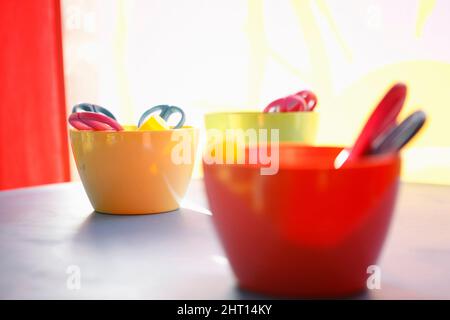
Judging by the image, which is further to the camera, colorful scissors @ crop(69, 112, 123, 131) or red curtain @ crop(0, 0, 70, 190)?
red curtain @ crop(0, 0, 70, 190)

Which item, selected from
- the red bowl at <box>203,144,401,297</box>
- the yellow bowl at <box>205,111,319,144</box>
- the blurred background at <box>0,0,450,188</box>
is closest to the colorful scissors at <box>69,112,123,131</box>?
the yellow bowl at <box>205,111,319,144</box>

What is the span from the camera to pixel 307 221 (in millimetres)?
349

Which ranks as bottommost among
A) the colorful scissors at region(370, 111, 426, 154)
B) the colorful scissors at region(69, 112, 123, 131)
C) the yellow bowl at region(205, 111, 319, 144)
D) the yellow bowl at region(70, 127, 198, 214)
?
the yellow bowl at region(70, 127, 198, 214)

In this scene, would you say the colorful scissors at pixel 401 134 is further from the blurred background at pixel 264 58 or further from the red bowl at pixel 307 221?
the blurred background at pixel 264 58

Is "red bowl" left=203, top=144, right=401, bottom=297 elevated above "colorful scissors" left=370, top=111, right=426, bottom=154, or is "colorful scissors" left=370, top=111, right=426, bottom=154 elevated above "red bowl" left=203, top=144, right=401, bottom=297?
"colorful scissors" left=370, top=111, right=426, bottom=154

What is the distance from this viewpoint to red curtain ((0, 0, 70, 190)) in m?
1.57

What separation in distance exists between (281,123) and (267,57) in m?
0.73

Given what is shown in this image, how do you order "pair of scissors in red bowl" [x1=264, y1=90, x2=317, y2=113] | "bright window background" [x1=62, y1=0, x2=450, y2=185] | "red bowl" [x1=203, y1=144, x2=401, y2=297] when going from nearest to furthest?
"red bowl" [x1=203, y1=144, x2=401, y2=297], "pair of scissors in red bowl" [x1=264, y1=90, x2=317, y2=113], "bright window background" [x1=62, y1=0, x2=450, y2=185]

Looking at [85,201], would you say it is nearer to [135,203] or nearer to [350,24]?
[135,203]

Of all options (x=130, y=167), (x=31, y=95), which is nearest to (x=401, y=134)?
(x=130, y=167)

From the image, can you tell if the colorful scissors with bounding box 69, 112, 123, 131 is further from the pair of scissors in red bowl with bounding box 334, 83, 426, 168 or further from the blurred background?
the blurred background

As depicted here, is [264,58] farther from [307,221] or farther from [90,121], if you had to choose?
[307,221]

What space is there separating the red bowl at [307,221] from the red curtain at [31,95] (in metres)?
1.37
